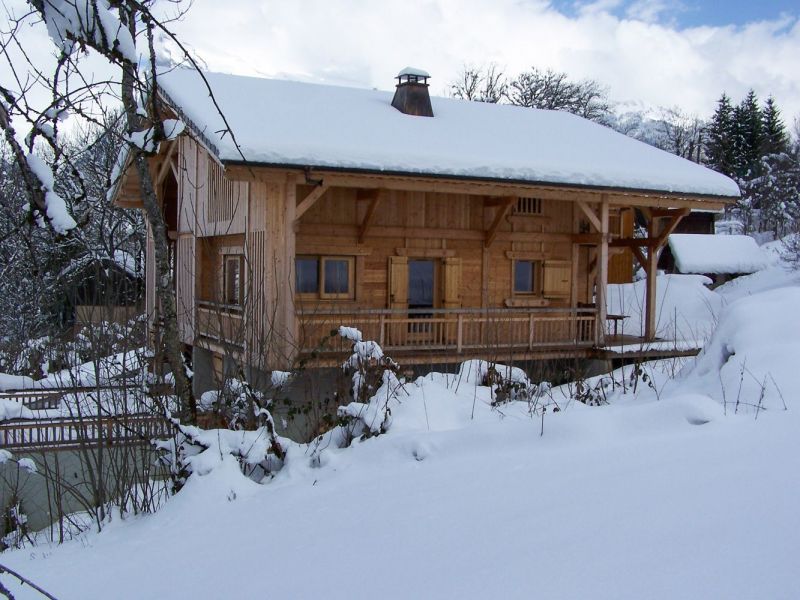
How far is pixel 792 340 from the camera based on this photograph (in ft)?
26.6

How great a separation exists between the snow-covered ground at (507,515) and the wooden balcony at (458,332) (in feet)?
20.0

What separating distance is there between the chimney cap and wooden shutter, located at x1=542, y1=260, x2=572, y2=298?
16.3 feet

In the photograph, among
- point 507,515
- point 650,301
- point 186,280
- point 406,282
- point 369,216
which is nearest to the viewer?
point 507,515

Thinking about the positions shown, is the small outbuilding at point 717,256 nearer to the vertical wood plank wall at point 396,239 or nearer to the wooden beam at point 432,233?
the vertical wood plank wall at point 396,239

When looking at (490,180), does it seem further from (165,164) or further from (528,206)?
(165,164)

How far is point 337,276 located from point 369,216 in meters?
1.39

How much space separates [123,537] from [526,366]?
1141 cm

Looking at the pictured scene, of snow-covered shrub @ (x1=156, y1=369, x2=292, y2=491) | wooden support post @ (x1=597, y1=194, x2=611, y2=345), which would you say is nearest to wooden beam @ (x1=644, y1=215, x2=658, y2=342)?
wooden support post @ (x1=597, y1=194, x2=611, y2=345)

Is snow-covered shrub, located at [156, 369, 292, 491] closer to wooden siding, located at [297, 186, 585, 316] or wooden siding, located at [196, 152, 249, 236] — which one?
wooden siding, located at [196, 152, 249, 236]

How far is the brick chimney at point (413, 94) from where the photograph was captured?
1786 cm

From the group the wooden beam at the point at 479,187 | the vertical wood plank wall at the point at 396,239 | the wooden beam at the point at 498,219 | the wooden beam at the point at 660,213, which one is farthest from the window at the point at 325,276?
the wooden beam at the point at 660,213

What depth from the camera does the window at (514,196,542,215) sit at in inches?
697

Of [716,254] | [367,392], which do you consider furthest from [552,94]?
[367,392]

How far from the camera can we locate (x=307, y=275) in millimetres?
15750
